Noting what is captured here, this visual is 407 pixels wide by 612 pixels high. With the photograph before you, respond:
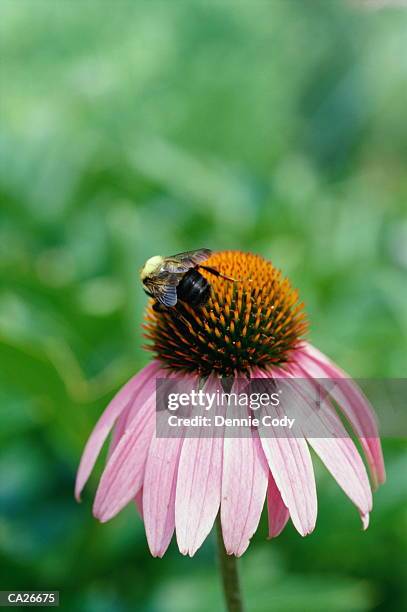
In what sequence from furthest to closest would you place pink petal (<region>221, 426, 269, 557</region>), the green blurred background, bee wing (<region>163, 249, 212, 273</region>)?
the green blurred background < bee wing (<region>163, 249, 212, 273</region>) < pink petal (<region>221, 426, 269, 557</region>)

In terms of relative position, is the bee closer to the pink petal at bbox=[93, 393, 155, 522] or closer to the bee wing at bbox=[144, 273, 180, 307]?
the bee wing at bbox=[144, 273, 180, 307]

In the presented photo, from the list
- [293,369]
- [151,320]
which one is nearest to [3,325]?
[151,320]

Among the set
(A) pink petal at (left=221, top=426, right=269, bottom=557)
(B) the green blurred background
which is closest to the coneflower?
(A) pink petal at (left=221, top=426, right=269, bottom=557)

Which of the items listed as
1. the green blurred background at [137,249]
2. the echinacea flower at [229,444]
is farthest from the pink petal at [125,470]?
the green blurred background at [137,249]

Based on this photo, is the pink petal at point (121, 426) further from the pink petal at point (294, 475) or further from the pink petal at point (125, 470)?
the pink petal at point (294, 475)

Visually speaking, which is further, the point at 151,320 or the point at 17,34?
the point at 17,34

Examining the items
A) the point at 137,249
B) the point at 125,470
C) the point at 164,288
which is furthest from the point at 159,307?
the point at 137,249

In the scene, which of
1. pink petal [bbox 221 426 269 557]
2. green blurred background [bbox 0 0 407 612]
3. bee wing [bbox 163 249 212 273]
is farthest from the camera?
green blurred background [bbox 0 0 407 612]

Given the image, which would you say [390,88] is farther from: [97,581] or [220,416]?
[220,416]
